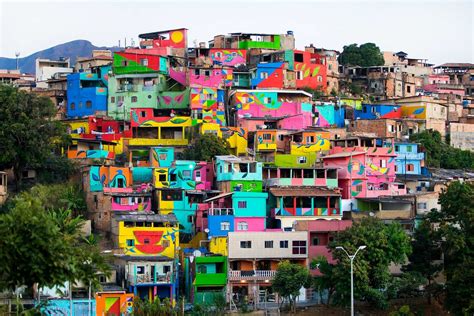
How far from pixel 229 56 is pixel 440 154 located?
14713mm

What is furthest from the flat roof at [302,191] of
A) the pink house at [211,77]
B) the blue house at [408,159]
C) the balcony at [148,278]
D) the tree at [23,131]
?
the pink house at [211,77]

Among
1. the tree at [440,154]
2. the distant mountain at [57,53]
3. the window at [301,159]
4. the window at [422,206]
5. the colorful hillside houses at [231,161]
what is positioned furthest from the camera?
the distant mountain at [57,53]

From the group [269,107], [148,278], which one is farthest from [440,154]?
[148,278]

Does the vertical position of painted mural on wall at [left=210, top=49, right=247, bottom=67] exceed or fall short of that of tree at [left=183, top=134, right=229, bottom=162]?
it exceeds it

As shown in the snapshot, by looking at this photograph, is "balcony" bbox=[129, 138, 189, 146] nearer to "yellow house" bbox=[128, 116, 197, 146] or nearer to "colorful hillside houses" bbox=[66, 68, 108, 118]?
"yellow house" bbox=[128, 116, 197, 146]

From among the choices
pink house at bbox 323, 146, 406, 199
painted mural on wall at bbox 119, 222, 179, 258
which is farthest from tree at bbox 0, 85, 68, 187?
pink house at bbox 323, 146, 406, 199

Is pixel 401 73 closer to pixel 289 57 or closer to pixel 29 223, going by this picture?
pixel 289 57

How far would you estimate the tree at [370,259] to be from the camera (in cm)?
4591

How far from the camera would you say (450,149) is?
67.5m

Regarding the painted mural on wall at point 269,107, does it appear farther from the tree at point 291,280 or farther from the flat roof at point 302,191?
the tree at point 291,280

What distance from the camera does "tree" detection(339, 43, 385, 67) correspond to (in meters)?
83.9

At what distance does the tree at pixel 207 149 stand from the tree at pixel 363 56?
26.4m

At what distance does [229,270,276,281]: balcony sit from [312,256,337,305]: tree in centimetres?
214

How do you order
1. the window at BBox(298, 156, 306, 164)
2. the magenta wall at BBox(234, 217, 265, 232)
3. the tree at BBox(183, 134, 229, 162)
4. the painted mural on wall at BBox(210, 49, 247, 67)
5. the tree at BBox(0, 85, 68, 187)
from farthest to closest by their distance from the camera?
1. the painted mural on wall at BBox(210, 49, 247, 67)
2. the window at BBox(298, 156, 306, 164)
3. the tree at BBox(183, 134, 229, 162)
4. the tree at BBox(0, 85, 68, 187)
5. the magenta wall at BBox(234, 217, 265, 232)
